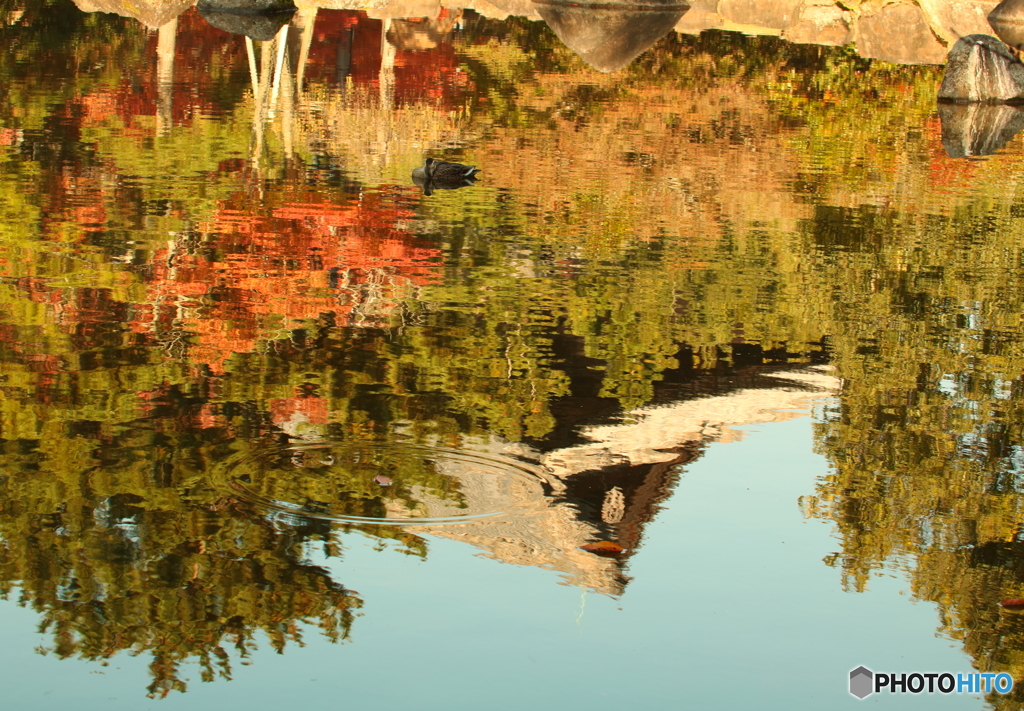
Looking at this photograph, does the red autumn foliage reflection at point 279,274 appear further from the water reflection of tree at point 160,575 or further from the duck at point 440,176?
the water reflection of tree at point 160,575

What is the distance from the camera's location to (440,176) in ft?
41.5


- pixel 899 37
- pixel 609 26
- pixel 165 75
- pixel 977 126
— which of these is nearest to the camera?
pixel 977 126

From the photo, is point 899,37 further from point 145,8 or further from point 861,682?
point 861,682

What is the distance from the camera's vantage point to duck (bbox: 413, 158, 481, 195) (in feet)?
41.4

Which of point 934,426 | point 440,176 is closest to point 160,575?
point 934,426

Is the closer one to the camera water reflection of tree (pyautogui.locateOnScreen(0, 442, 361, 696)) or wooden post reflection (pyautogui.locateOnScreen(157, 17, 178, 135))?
water reflection of tree (pyautogui.locateOnScreen(0, 442, 361, 696))

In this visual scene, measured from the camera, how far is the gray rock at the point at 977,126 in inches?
655

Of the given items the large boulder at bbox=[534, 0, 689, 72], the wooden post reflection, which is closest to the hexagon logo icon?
the wooden post reflection

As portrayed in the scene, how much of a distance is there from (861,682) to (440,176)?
8.60m

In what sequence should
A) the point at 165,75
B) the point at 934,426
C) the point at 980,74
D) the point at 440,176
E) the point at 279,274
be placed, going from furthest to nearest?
the point at 980,74 < the point at 165,75 < the point at 440,176 < the point at 279,274 < the point at 934,426

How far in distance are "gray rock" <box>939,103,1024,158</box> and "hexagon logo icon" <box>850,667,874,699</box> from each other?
12157mm

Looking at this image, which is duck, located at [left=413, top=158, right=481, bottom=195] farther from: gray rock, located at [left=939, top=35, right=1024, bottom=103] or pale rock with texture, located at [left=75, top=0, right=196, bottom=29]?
pale rock with texture, located at [left=75, top=0, right=196, bottom=29]

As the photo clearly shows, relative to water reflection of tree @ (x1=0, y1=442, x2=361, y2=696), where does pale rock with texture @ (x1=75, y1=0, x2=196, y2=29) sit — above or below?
above

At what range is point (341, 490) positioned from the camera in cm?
589
